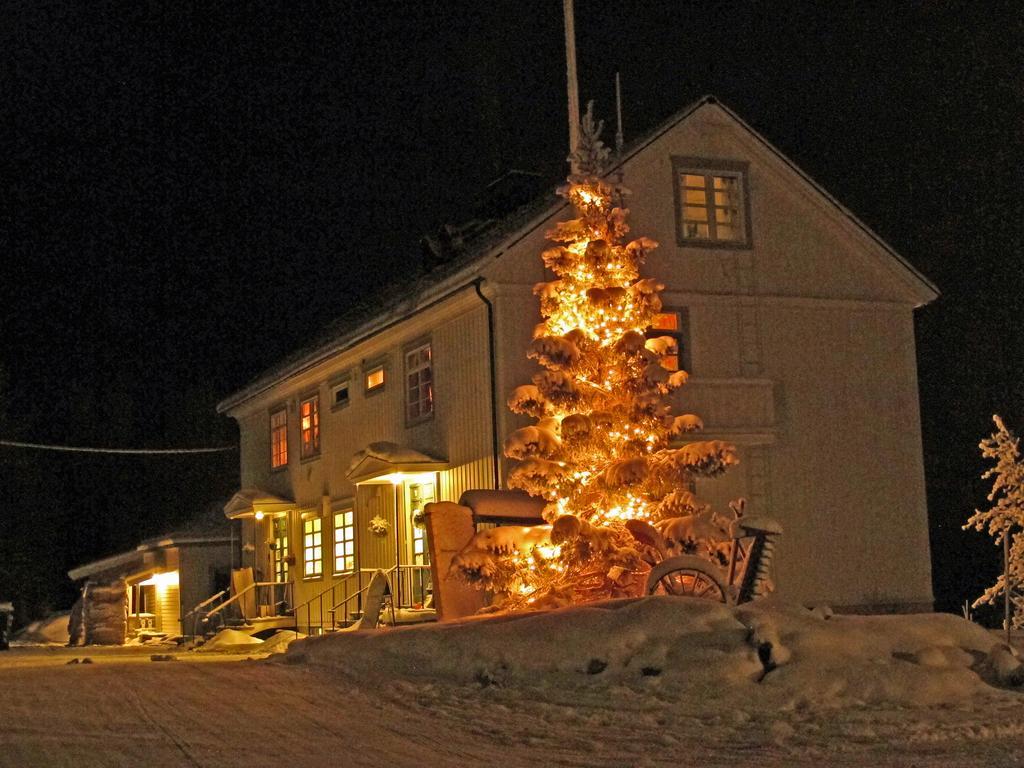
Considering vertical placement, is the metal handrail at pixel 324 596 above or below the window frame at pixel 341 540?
below

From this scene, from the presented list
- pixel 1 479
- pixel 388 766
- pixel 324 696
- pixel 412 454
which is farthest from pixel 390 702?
pixel 1 479

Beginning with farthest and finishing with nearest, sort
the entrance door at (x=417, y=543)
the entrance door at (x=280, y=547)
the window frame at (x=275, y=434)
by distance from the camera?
the window frame at (x=275, y=434) → the entrance door at (x=280, y=547) → the entrance door at (x=417, y=543)

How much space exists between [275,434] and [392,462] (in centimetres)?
→ 986

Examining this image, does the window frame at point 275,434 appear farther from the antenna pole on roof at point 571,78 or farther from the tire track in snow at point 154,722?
the tire track in snow at point 154,722

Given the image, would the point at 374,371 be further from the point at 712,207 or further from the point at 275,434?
the point at 712,207

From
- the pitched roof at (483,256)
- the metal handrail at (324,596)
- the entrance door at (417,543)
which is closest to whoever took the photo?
the pitched roof at (483,256)

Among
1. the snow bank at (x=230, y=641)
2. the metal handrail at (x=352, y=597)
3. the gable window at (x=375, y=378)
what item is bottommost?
the snow bank at (x=230, y=641)

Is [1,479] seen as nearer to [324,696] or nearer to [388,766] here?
[324,696]

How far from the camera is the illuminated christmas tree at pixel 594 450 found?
17234mm

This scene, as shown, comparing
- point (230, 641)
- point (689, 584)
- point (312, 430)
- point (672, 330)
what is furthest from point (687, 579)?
point (312, 430)

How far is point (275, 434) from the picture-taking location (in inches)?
1275

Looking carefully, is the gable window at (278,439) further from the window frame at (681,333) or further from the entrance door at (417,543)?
the window frame at (681,333)

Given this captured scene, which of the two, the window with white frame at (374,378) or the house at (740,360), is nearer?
the house at (740,360)

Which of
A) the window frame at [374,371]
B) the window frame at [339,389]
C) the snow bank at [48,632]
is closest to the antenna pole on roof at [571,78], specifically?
the window frame at [374,371]
